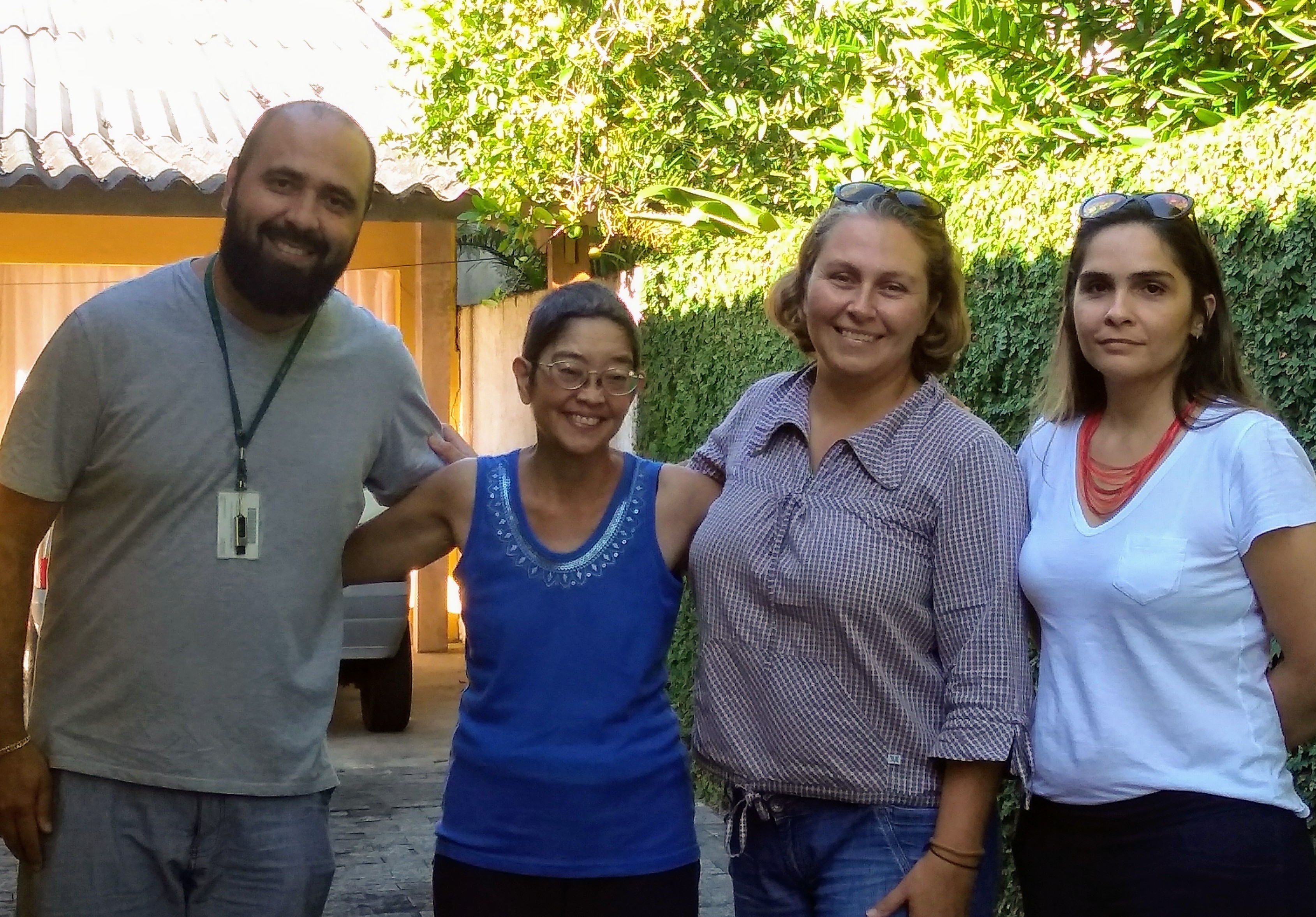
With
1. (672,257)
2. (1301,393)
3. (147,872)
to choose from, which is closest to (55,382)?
(147,872)

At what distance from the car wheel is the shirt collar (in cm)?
657

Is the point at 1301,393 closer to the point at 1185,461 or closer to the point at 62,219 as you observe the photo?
the point at 1185,461

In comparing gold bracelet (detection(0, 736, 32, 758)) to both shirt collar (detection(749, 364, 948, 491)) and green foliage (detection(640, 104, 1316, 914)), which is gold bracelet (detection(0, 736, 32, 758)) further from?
green foliage (detection(640, 104, 1316, 914))

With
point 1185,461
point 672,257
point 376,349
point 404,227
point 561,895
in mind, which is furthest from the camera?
point 404,227

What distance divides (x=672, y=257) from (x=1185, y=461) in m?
5.57

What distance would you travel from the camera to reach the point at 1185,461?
8.18ft

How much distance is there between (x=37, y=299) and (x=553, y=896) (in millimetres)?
11314

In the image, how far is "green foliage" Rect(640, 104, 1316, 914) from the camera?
3.59 meters

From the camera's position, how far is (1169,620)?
7.95 ft

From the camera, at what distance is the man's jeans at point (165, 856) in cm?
279

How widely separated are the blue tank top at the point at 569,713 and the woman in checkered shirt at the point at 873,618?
0.11m

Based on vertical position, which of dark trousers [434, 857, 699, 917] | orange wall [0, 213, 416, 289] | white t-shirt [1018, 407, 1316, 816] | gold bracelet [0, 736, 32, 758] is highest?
orange wall [0, 213, 416, 289]

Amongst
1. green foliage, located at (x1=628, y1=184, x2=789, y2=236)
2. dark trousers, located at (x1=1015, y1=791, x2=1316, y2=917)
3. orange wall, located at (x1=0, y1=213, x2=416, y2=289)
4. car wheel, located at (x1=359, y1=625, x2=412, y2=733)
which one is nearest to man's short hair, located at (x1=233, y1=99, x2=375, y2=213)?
dark trousers, located at (x1=1015, y1=791, x2=1316, y2=917)

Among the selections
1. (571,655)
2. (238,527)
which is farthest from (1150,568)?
(238,527)
